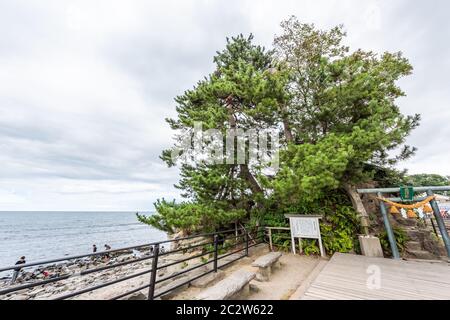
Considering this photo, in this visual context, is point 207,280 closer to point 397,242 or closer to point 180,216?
point 180,216

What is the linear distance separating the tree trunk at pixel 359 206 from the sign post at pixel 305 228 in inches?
58.8

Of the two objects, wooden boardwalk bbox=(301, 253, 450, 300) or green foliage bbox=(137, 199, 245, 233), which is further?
green foliage bbox=(137, 199, 245, 233)

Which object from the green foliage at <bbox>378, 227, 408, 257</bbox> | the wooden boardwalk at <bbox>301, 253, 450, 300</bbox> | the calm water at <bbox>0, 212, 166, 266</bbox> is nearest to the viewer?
the wooden boardwalk at <bbox>301, 253, 450, 300</bbox>

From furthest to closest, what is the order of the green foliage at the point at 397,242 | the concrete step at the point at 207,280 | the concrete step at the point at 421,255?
the green foliage at the point at 397,242 < the concrete step at the point at 421,255 < the concrete step at the point at 207,280

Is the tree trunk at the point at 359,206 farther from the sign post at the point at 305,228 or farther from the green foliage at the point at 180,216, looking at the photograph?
the green foliage at the point at 180,216

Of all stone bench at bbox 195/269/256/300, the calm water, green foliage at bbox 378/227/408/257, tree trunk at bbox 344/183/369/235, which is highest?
tree trunk at bbox 344/183/369/235

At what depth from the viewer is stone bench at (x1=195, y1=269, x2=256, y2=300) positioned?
271 cm

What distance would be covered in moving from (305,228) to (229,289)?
15.2 feet

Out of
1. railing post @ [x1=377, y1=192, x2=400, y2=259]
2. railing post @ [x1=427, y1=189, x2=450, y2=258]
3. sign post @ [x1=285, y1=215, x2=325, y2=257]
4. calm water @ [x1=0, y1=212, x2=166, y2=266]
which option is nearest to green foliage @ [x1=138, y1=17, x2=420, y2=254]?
sign post @ [x1=285, y1=215, x2=325, y2=257]

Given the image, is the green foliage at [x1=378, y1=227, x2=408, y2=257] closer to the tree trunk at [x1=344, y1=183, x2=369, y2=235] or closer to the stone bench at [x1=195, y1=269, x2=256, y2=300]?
the tree trunk at [x1=344, y1=183, x2=369, y2=235]

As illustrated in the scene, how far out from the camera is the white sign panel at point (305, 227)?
6418 mm

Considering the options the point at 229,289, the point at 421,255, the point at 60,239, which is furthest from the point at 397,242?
the point at 60,239

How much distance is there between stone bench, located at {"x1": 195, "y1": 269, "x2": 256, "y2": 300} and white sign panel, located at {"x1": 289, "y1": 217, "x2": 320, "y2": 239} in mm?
3787

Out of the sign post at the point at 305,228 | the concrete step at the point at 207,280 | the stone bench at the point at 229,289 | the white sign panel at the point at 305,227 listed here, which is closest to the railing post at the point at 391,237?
the sign post at the point at 305,228
